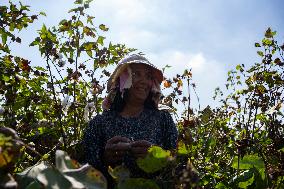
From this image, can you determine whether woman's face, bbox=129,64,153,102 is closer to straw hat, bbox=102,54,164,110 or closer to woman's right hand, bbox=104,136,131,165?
straw hat, bbox=102,54,164,110

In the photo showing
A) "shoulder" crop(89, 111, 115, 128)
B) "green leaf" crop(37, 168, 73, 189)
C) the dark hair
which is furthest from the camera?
the dark hair

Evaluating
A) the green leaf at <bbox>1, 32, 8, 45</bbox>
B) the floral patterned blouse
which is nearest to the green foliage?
the floral patterned blouse

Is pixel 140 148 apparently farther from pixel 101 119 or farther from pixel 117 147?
pixel 101 119

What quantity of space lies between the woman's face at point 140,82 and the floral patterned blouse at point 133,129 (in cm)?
13

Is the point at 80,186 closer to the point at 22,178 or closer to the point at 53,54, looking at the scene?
the point at 22,178

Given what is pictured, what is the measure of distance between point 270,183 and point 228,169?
487 mm

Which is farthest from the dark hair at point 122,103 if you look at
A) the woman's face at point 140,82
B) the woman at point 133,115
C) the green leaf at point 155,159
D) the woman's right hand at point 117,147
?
the green leaf at point 155,159

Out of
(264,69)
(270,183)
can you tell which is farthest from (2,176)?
(264,69)

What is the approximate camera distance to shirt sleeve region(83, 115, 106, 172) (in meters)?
2.22

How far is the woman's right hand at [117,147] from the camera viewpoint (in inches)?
68.3

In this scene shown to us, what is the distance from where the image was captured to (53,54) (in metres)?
3.13

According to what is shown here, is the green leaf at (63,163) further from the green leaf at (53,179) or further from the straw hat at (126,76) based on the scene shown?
the straw hat at (126,76)

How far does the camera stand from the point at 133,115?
2.53m

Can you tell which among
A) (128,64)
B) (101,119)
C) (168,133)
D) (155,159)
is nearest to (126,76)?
(128,64)
